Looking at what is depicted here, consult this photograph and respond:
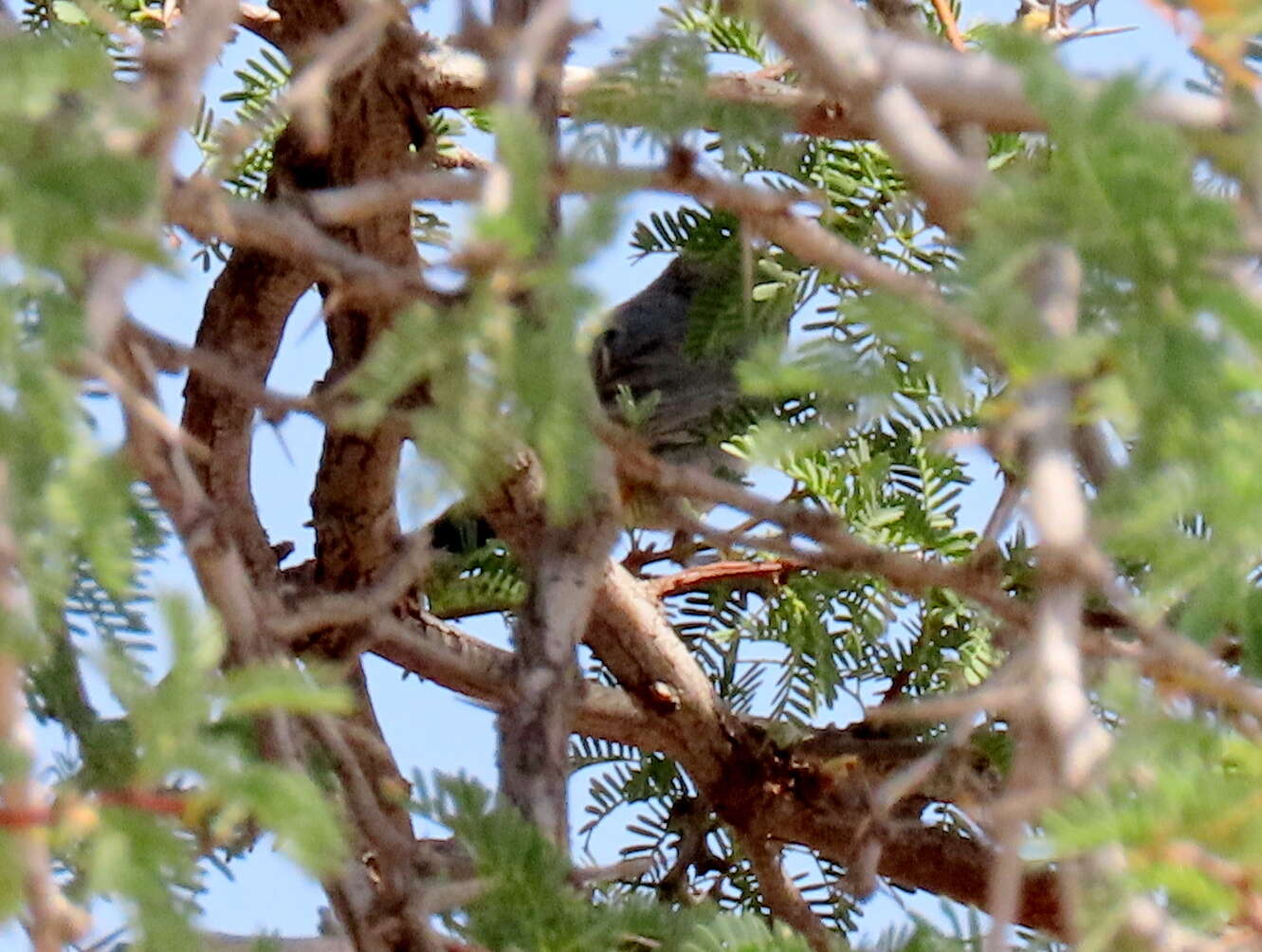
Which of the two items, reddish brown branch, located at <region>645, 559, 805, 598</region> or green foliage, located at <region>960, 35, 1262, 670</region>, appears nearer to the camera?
green foliage, located at <region>960, 35, 1262, 670</region>

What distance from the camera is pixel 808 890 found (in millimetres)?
1691

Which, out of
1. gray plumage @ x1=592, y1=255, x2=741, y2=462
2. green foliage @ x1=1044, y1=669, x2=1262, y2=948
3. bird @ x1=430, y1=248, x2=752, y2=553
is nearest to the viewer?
green foliage @ x1=1044, y1=669, x2=1262, y2=948

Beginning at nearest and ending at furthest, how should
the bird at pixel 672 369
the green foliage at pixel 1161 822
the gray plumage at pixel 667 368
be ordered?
the green foliage at pixel 1161 822 → the bird at pixel 672 369 → the gray plumage at pixel 667 368

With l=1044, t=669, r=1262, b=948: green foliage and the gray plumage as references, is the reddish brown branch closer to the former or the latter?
the gray plumage

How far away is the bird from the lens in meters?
1.53

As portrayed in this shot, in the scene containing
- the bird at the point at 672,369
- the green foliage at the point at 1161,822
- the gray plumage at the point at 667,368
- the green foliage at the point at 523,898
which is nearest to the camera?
the green foliage at the point at 1161,822

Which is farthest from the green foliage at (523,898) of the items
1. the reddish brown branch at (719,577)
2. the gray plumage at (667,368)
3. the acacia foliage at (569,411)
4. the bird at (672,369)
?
the gray plumage at (667,368)

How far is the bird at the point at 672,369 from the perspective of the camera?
153 centimetres

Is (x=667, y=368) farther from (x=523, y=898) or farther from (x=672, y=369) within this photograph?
(x=523, y=898)

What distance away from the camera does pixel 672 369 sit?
8.77 ft

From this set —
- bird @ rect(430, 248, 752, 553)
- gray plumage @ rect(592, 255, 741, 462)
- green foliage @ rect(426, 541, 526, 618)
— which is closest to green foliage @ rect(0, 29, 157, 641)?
bird @ rect(430, 248, 752, 553)

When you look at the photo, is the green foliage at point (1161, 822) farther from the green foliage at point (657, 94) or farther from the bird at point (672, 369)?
the bird at point (672, 369)

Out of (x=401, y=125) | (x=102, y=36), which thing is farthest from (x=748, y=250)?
(x=102, y=36)

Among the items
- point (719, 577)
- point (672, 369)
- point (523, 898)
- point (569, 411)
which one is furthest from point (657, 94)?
point (672, 369)
